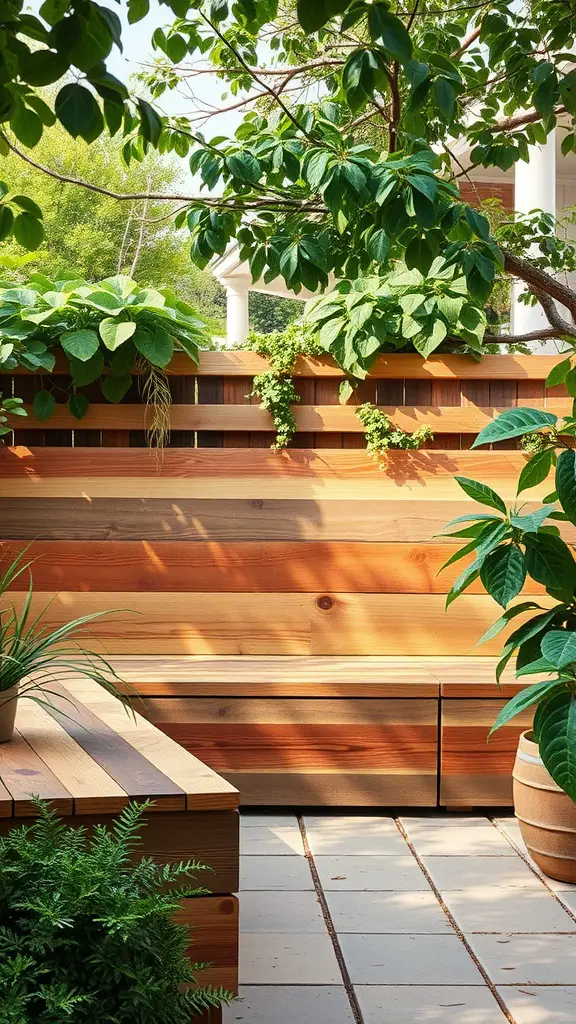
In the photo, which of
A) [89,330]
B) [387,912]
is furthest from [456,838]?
[89,330]

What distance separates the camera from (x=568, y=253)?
14.5 ft

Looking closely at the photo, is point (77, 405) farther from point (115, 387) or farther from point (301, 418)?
point (301, 418)

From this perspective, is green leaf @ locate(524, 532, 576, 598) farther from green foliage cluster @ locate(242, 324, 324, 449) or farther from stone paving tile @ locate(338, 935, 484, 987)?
green foliage cluster @ locate(242, 324, 324, 449)

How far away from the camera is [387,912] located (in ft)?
9.06

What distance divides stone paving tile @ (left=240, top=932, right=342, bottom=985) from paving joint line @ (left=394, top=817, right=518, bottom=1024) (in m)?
0.33

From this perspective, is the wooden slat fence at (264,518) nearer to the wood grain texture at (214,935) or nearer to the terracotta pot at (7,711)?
the terracotta pot at (7,711)

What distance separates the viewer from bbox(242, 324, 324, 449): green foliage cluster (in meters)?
4.17

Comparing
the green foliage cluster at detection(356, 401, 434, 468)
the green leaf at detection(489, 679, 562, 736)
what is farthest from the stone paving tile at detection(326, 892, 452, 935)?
the green foliage cluster at detection(356, 401, 434, 468)

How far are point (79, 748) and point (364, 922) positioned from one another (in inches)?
35.5

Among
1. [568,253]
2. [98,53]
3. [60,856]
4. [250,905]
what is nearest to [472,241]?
[98,53]

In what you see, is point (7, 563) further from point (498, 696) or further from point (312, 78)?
point (312, 78)

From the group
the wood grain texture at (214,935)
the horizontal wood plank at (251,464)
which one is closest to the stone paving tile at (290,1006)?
the wood grain texture at (214,935)

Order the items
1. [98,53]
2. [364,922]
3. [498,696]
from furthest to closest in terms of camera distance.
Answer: [498,696], [364,922], [98,53]

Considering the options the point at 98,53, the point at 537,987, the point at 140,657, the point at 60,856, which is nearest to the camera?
the point at 98,53
